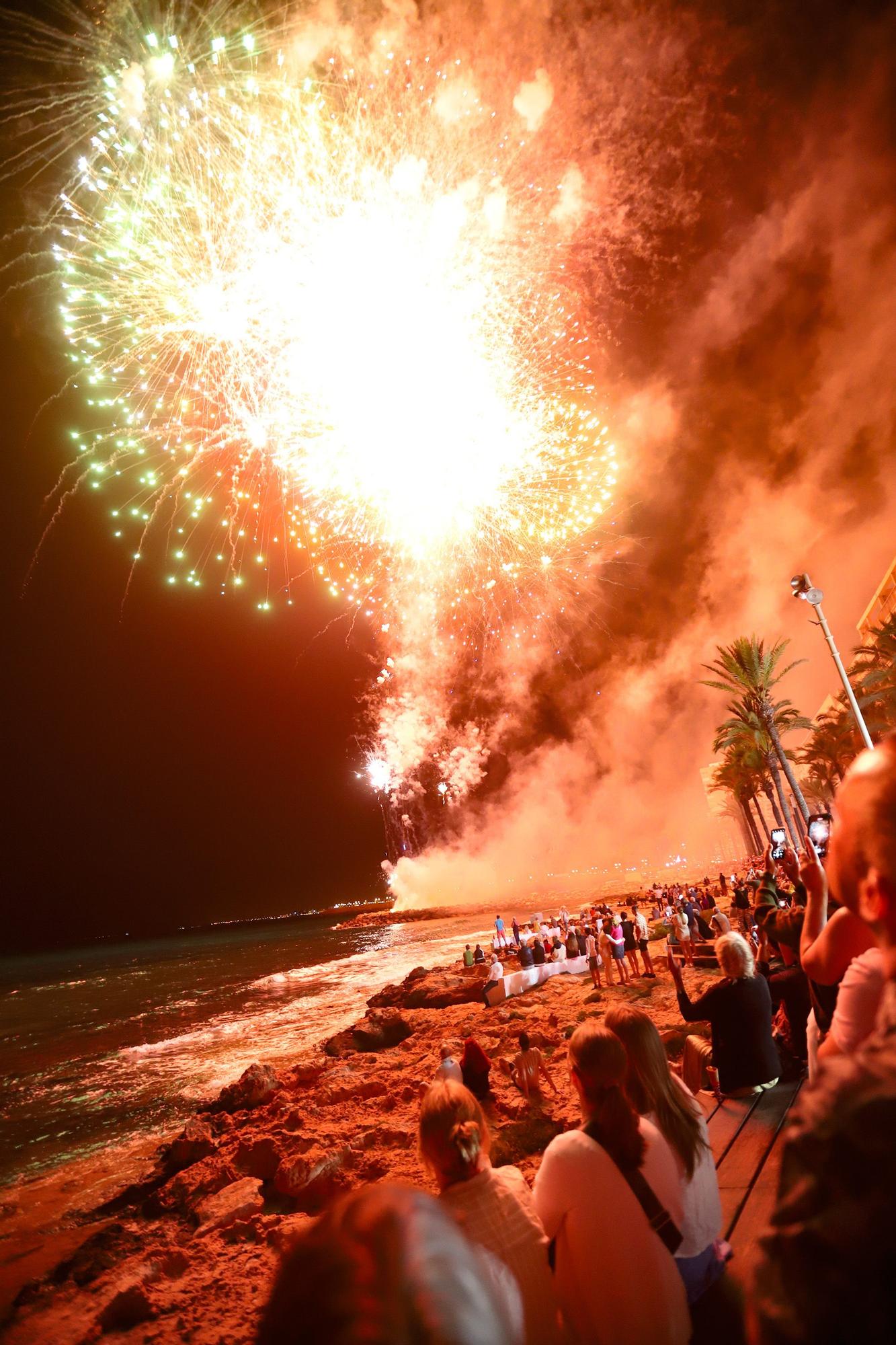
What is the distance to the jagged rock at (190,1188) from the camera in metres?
8.12

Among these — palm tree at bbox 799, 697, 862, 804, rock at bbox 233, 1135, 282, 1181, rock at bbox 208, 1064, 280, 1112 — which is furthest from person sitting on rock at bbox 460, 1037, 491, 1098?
palm tree at bbox 799, 697, 862, 804

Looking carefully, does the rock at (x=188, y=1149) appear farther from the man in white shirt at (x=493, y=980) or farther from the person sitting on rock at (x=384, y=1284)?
the person sitting on rock at (x=384, y=1284)

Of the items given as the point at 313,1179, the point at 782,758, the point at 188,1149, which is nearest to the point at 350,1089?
the point at 188,1149

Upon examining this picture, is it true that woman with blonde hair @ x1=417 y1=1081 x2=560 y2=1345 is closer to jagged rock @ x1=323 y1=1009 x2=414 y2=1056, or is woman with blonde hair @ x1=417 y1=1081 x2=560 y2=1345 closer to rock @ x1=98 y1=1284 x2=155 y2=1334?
rock @ x1=98 y1=1284 x2=155 y2=1334

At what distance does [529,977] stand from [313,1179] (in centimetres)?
1150

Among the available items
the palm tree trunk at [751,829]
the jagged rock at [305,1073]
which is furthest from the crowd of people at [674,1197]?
the palm tree trunk at [751,829]

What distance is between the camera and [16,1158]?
470 inches

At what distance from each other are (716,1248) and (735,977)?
6.87 ft

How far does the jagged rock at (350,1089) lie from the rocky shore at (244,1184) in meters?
0.03

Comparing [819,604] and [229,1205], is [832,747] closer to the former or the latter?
[819,604]

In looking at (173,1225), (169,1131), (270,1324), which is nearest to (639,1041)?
(270,1324)

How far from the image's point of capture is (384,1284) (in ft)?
3.29

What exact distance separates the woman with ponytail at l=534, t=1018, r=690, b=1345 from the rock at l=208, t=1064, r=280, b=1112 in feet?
37.4

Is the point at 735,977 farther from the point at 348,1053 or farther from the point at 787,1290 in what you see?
the point at 348,1053
